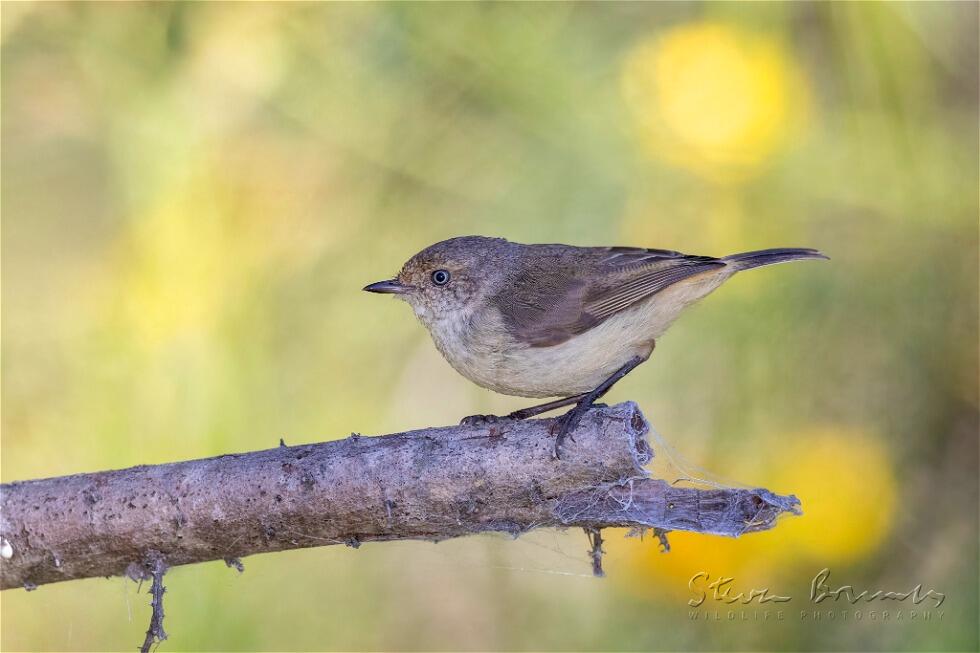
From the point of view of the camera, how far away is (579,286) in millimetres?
3725

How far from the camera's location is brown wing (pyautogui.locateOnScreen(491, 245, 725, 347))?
3.55 m

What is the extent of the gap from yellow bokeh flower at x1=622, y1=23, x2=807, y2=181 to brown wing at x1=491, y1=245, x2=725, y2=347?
120 centimetres

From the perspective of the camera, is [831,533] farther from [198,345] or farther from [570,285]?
[198,345]

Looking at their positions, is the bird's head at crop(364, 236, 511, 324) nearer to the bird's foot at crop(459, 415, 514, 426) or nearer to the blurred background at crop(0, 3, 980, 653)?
the bird's foot at crop(459, 415, 514, 426)

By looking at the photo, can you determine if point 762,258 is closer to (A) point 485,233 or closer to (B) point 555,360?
(B) point 555,360

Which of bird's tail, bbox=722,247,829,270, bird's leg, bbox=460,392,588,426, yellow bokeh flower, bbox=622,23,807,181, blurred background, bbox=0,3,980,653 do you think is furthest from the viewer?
yellow bokeh flower, bbox=622,23,807,181

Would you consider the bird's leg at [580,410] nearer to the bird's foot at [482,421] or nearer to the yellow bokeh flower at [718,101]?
the bird's foot at [482,421]

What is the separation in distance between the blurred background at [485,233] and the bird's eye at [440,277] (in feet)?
3.82

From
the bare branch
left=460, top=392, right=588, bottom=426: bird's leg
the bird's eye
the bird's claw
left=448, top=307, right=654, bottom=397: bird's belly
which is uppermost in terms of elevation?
the bird's eye

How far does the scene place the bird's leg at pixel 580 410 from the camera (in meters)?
2.80

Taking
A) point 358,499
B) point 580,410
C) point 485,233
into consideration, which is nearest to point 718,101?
point 485,233

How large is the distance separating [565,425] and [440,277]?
1279mm

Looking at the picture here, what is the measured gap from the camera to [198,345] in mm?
4520

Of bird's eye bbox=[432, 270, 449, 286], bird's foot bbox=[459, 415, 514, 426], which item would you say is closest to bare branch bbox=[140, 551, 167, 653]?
bird's foot bbox=[459, 415, 514, 426]
